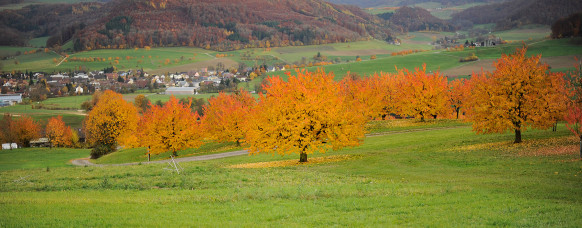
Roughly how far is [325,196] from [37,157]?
6713 cm

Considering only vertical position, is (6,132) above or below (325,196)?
below

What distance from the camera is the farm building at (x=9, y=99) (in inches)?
4674

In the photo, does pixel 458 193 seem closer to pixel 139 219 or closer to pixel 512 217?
pixel 512 217

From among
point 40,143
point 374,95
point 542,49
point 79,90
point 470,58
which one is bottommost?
point 40,143

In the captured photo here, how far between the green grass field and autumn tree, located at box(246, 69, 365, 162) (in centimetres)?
389

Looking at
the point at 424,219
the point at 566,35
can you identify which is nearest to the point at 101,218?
the point at 424,219

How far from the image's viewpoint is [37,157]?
7131 cm

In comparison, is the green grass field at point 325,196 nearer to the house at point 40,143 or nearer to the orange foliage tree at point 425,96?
the orange foliage tree at point 425,96

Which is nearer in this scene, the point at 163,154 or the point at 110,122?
the point at 163,154

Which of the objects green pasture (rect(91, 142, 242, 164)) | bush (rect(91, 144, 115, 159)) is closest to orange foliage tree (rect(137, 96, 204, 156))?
green pasture (rect(91, 142, 242, 164))

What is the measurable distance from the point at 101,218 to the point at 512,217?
1336 centimetres

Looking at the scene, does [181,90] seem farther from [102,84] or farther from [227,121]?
[227,121]

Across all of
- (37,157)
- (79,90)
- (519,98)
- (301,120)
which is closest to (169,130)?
(37,157)

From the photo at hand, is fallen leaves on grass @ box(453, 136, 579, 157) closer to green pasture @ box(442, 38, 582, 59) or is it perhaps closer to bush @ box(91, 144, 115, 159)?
bush @ box(91, 144, 115, 159)
